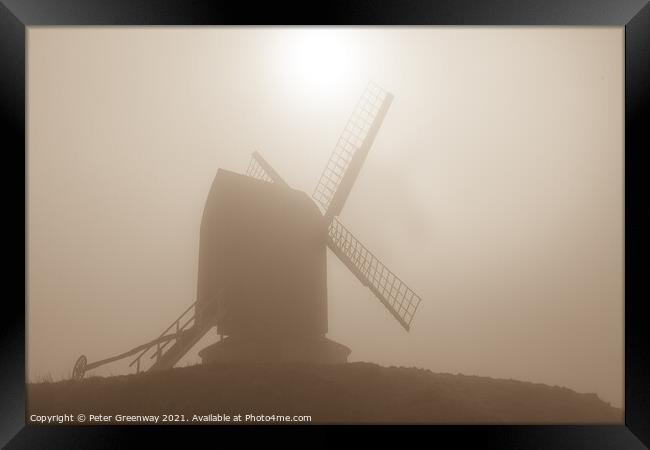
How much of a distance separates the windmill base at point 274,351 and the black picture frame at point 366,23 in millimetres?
393

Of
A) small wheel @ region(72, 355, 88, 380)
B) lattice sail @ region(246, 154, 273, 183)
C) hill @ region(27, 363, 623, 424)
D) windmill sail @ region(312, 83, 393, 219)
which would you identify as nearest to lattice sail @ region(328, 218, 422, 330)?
windmill sail @ region(312, 83, 393, 219)

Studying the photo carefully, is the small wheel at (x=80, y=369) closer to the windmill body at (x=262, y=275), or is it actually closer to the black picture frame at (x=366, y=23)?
the black picture frame at (x=366, y=23)

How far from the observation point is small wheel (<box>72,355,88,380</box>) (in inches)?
90.3

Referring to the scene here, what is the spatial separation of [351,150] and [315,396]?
1.40 m

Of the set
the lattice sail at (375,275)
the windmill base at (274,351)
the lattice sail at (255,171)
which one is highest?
the lattice sail at (255,171)

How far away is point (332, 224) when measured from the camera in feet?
7.50

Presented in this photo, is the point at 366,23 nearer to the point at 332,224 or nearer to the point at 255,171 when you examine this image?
the point at 255,171

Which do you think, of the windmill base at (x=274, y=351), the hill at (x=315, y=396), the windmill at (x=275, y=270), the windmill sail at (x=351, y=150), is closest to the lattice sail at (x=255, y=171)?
the windmill at (x=275, y=270)

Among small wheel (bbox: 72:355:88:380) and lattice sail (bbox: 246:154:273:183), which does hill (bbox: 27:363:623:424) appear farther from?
lattice sail (bbox: 246:154:273:183)

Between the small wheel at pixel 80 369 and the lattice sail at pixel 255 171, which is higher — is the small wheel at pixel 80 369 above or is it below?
below

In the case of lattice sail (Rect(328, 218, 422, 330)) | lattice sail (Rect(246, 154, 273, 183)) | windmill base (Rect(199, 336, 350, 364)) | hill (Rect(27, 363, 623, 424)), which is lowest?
hill (Rect(27, 363, 623, 424))

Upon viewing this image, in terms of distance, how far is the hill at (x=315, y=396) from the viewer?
7.52 feet

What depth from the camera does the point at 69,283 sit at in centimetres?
230

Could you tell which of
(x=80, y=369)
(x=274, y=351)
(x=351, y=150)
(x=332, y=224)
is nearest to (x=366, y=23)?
(x=351, y=150)
